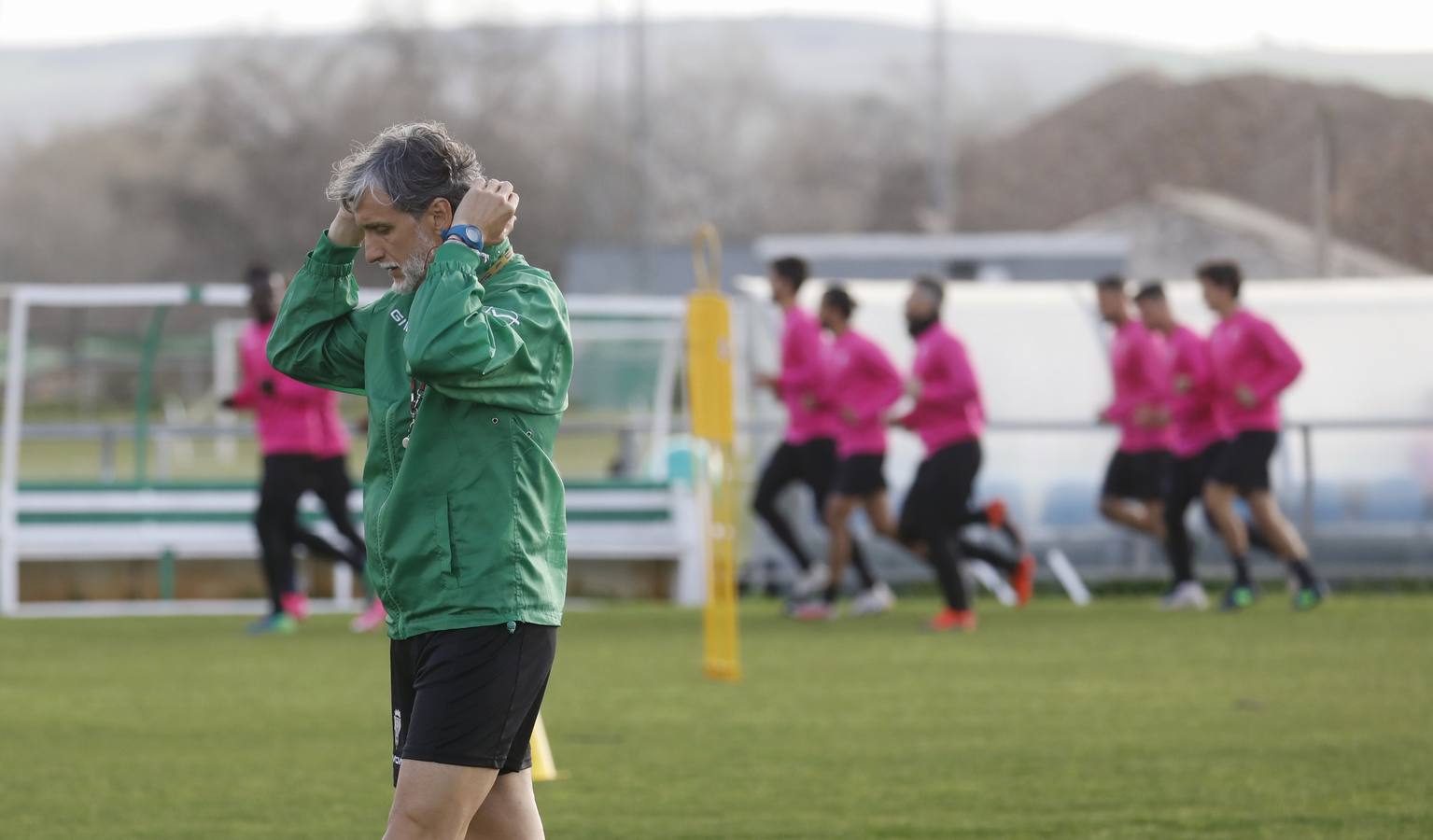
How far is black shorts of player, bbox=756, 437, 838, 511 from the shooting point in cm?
1320

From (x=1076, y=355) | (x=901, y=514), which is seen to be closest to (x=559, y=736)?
(x=901, y=514)

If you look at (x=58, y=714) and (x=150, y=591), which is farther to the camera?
(x=150, y=591)

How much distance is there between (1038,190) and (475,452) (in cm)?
10876

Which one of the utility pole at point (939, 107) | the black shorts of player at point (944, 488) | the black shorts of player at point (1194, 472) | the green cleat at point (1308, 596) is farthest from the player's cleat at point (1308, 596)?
the utility pole at point (939, 107)

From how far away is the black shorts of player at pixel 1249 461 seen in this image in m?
12.8

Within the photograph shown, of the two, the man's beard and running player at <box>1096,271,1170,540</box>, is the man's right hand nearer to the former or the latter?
the man's beard

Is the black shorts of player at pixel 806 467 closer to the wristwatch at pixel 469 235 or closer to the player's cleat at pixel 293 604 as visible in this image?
the player's cleat at pixel 293 604

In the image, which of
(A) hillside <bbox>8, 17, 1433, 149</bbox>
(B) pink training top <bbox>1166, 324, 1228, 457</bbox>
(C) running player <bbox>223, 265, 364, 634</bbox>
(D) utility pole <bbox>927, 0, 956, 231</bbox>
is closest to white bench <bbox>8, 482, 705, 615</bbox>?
(C) running player <bbox>223, 265, 364, 634</bbox>

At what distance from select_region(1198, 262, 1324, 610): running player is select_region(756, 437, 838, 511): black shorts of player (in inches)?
94.6

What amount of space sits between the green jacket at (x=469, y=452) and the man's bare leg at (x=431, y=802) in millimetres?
268

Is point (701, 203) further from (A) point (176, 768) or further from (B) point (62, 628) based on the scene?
(A) point (176, 768)

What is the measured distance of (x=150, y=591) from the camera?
14859 mm

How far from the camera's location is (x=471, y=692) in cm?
386

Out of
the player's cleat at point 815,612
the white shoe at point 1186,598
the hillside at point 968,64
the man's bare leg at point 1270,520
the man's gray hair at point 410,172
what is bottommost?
the player's cleat at point 815,612
